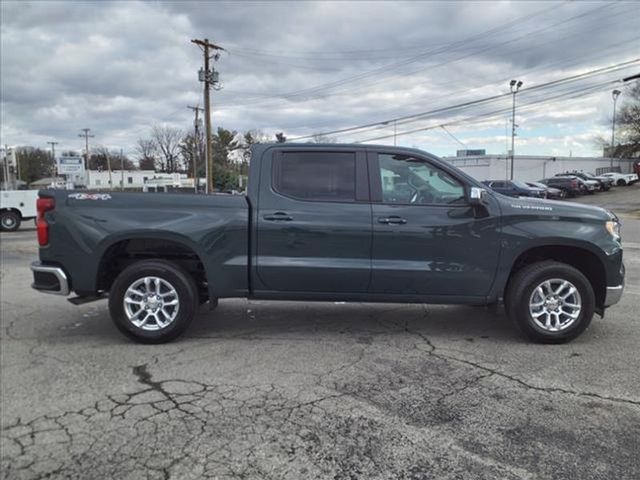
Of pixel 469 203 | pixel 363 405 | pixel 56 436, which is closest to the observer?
pixel 56 436

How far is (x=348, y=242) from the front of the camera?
483cm

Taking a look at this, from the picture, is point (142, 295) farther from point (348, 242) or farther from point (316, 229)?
point (348, 242)

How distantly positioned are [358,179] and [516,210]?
1489 mm

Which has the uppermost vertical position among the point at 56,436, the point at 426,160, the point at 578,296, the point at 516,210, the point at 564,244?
the point at 426,160

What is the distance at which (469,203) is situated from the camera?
4.82 m

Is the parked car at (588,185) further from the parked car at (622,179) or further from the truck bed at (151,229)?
the truck bed at (151,229)

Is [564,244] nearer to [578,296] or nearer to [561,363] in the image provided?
[578,296]

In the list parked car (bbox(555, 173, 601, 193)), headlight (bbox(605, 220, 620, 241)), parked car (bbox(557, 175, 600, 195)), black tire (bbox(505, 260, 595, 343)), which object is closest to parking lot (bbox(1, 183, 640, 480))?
black tire (bbox(505, 260, 595, 343))

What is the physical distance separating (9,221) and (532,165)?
66673 millimetres

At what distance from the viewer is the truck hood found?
4.84 meters

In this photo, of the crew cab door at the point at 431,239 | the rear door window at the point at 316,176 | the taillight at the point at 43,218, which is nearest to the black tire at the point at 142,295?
the taillight at the point at 43,218

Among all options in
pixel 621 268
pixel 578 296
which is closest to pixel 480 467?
pixel 578 296

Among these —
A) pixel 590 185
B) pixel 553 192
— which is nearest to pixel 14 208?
pixel 553 192

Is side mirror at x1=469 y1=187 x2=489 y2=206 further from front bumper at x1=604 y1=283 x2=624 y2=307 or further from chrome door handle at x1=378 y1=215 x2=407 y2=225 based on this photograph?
front bumper at x1=604 y1=283 x2=624 y2=307
